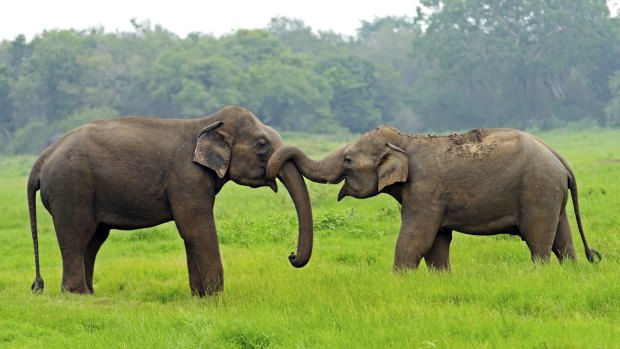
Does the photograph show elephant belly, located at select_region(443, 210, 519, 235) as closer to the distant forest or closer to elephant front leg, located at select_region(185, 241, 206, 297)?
elephant front leg, located at select_region(185, 241, 206, 297)

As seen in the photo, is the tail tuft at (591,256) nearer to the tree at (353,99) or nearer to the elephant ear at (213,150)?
the elephant ear at (213,150)

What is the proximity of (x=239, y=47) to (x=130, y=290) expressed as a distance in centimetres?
5523

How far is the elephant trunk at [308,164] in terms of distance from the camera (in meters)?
8.81

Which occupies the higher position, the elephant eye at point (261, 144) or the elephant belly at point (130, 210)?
the elephant eye at point (261, 144)

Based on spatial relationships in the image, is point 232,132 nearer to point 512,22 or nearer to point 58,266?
point 58,266

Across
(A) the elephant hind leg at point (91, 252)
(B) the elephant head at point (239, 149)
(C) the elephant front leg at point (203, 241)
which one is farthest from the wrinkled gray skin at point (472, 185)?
(A) the elephant hind leg at point (91, 252)

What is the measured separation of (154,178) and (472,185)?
2.96 meters

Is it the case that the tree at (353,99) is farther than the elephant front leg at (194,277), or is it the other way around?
the tree at (353,99)

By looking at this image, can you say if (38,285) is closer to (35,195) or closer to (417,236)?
(35,195)

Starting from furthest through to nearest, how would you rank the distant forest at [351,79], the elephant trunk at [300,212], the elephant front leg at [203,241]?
the distant forest at [351,79], the elephant front leg at [203,241], the elephant trunk at [300,212]

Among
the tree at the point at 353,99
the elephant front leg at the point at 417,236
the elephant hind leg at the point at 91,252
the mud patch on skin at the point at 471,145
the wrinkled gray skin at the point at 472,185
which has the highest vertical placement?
the mud patch on skin at the point at 471,145

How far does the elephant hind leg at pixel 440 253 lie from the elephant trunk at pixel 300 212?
4.02 feet

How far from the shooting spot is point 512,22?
60.6 m

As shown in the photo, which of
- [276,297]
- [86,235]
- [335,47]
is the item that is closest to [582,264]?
[276,297]
